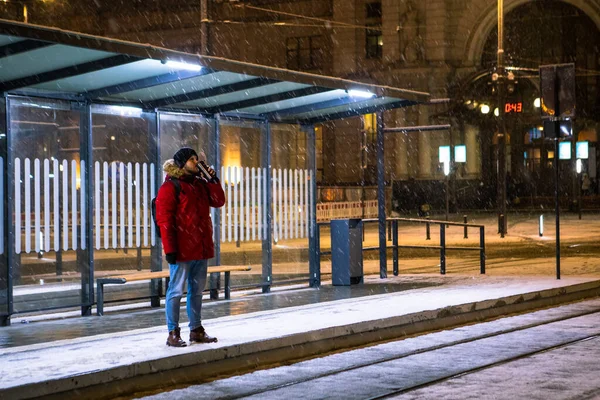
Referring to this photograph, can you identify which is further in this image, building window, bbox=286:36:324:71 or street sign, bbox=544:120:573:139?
building window, bbox=286:36:324:71

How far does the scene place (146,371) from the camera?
31.2ft

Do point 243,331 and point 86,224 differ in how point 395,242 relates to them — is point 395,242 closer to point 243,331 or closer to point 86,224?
point 86,224

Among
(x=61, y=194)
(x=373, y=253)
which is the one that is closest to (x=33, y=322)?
(x=61, y=194)

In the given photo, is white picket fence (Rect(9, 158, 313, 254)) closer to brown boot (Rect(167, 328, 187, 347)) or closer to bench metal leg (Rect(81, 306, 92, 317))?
bench metal leg (Rect(81, 306, 92, 317))

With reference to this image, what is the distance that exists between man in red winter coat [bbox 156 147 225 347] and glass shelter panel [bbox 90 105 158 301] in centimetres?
335

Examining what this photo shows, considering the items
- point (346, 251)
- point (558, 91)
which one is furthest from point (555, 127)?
point (346, 251)

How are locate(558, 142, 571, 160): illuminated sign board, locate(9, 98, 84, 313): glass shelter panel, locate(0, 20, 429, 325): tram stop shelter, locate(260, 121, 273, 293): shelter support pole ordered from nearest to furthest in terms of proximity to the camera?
1. locate(0, 20, 429, 325): tram stop shelter
2. locate(9, 98, 84, 313): glass shelter panel
3. locate(260, 121, 273, 293): shelter support pole
4. locate(558, 142, 571, 160): illuminated sign board

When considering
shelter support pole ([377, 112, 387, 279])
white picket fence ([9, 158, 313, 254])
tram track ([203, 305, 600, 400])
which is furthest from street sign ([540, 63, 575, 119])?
tram track ([203, 305, 600, 400])

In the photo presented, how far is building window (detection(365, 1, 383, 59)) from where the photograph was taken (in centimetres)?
6462

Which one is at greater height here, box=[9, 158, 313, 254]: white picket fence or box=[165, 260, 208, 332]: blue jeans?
box=[9, 158, 313, 254]: white picket fence

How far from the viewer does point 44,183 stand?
42.2ft

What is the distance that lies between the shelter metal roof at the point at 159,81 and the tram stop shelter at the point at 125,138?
0.05 feet

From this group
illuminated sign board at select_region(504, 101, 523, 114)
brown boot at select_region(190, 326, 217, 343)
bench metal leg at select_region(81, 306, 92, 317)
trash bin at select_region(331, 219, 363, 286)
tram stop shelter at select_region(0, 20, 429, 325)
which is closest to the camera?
brown boot at select_region(190, 326, 217, 343)

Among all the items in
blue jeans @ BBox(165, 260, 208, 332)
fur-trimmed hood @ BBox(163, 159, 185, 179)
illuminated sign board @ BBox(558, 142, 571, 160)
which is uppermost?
illuminated sign board @ BBox(558, 142, 571, 160)
